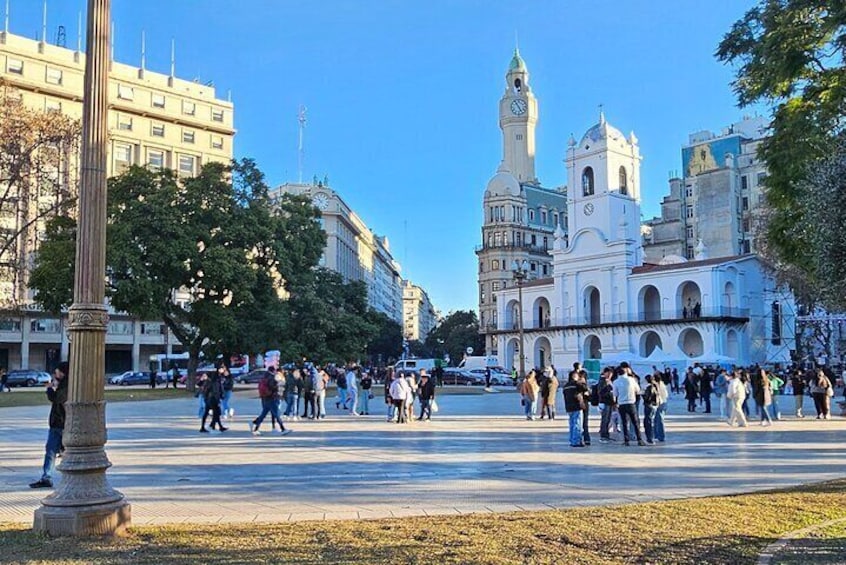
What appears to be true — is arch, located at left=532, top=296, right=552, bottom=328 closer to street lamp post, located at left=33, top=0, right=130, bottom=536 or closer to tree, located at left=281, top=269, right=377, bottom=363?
tree, located at left=281, top=269, right=377, bottom=363

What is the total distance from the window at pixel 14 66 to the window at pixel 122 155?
1035 centimetres

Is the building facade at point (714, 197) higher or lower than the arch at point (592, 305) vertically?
higher

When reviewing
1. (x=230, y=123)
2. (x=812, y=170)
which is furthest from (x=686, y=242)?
(x=812, y=170)

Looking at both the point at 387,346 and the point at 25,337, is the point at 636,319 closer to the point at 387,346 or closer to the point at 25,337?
the point at 387,346

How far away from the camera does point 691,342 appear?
223 ft

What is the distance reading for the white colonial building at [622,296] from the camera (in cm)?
6538

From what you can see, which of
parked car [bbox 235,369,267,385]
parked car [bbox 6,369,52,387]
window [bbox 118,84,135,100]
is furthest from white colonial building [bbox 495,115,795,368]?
parked car [bbox 6,369,52,387]

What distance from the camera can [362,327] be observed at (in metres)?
48.4

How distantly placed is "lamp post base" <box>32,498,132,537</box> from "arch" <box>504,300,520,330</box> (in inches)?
2940

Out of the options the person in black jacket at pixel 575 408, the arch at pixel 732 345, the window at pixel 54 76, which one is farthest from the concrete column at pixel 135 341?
the person in black jacket at pixel 575 408

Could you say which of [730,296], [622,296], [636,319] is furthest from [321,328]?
[730,296]

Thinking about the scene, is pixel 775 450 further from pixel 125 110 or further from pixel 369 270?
pixel 369 270

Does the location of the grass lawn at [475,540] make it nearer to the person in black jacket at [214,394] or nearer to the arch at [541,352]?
the person in black jacket at [214,394]

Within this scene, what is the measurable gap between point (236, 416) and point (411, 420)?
6.09m
